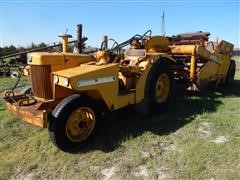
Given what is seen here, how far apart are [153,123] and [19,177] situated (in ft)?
8.21

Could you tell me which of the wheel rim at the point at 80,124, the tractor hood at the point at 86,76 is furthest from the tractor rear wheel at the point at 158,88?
the wheel rim at the point at 80,124

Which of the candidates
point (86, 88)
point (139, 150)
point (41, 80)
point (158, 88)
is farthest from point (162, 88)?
point (41, 80)

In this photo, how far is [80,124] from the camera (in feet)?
16.3

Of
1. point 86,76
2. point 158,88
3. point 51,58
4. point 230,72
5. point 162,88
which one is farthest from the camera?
point 230,72

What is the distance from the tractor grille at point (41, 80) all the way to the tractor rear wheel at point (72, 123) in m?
0.55

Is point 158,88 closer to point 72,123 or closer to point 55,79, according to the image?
point 72,123

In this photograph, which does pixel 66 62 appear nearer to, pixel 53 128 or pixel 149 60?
pixel 53 128

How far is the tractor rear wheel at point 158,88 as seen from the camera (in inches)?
241

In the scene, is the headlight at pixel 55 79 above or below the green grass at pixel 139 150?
above

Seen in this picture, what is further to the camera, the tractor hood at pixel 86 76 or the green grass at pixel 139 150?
the tractor hood at pixel 86 76

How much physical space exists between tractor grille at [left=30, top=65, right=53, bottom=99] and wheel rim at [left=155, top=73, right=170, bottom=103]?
2210 millimetres

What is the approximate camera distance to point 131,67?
231 inches

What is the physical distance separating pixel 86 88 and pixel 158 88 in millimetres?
2132

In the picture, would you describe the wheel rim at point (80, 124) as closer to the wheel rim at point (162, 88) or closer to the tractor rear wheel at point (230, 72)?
the wheel rim at point (162, 88)
